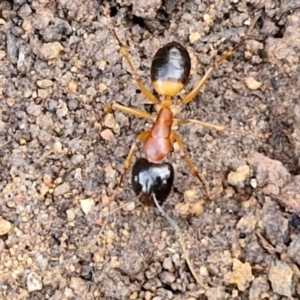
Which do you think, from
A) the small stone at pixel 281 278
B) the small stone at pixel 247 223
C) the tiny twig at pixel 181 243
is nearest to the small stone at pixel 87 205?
the tiny twig at pixel 181 243

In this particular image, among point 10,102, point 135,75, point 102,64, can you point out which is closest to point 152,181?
point 135,75

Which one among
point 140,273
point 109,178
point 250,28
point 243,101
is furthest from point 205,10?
point 140,273

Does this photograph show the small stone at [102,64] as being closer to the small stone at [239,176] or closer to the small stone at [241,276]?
the small stone at [239,176]

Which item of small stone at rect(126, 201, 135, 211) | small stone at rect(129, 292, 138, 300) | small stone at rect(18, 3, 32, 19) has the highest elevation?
small stone at rect(18, 3, 32, 19)

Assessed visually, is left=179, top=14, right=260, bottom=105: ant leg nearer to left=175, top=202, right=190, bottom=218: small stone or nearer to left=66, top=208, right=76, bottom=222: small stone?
left=175, top=202, right=190, bottom=218: small stone

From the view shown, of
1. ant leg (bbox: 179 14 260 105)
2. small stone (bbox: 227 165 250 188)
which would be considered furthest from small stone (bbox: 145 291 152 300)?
ant leg (bbox: 179 14 260 105)
